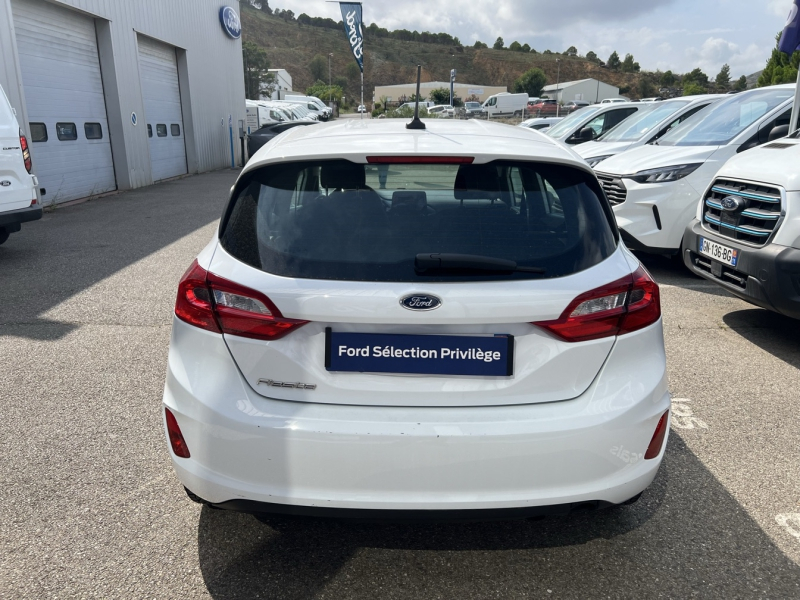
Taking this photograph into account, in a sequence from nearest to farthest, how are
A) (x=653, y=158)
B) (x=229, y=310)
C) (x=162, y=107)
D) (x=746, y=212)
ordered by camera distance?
1. (x=229, y=310)
2. (x=746, y=212)
3. (x=653, y=158)
4. (x=162, y=107)

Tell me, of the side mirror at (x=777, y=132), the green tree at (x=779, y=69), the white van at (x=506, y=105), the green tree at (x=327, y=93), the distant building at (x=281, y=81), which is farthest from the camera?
the green tree at (x=327, y=93)

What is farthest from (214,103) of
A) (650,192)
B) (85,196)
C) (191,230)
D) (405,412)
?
(405,412)

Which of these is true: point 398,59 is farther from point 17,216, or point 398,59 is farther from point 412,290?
point 412,290

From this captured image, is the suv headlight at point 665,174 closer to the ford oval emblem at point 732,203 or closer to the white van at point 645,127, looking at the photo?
the ford oval emblem at point 732,203

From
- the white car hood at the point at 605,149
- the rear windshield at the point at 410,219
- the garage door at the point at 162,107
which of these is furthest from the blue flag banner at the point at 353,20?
the rear windshield at the point at 410,219

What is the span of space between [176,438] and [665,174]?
233 inches

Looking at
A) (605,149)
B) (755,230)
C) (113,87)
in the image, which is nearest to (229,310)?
(755,230)

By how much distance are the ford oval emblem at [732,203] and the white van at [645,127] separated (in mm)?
3841

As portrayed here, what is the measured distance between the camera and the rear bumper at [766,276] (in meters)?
4.09

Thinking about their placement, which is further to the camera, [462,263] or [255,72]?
[255,72]

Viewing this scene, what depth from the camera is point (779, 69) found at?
42781 mm

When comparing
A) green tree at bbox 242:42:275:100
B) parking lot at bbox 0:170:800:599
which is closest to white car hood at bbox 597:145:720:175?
parking lot at bbox 0:170:800:599

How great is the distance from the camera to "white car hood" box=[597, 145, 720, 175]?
6.62 m

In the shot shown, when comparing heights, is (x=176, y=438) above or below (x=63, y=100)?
below
